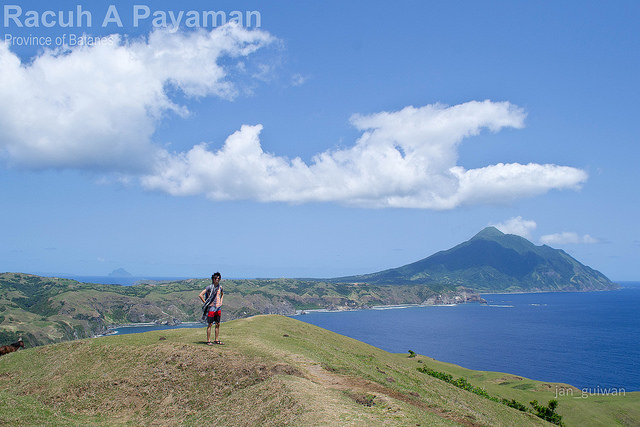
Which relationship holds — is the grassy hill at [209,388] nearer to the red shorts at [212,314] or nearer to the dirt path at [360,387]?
the dirt path at [360,387]

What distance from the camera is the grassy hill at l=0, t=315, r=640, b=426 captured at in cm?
1755

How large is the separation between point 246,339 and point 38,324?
8702 inches

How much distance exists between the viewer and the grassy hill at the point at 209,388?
17547mm

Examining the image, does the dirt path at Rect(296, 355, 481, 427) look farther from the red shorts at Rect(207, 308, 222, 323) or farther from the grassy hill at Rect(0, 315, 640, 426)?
the red shorts at Rect(207, 308, 222, 323)

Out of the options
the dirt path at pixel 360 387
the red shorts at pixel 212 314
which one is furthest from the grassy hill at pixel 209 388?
the red shorts at pixel 212 314

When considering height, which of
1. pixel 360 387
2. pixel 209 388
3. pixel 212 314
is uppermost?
pixel 212 314

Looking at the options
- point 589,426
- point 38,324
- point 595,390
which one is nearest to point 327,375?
point 589,426

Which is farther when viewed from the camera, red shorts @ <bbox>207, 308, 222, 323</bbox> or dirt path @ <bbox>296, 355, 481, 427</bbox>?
red shorts @ <bbox>207, 308, 222, 323</bbox>

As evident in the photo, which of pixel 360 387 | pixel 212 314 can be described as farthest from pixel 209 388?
pixel 360 387

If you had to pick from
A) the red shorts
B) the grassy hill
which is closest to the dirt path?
the grassy hill

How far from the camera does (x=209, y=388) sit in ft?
69.9

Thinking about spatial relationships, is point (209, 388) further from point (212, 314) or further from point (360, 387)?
point (360, 387)

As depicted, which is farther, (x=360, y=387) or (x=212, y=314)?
(x=212, y=314)

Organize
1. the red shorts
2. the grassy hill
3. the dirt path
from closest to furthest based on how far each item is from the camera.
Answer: the grassy hill
the dirt path
the red shorts
